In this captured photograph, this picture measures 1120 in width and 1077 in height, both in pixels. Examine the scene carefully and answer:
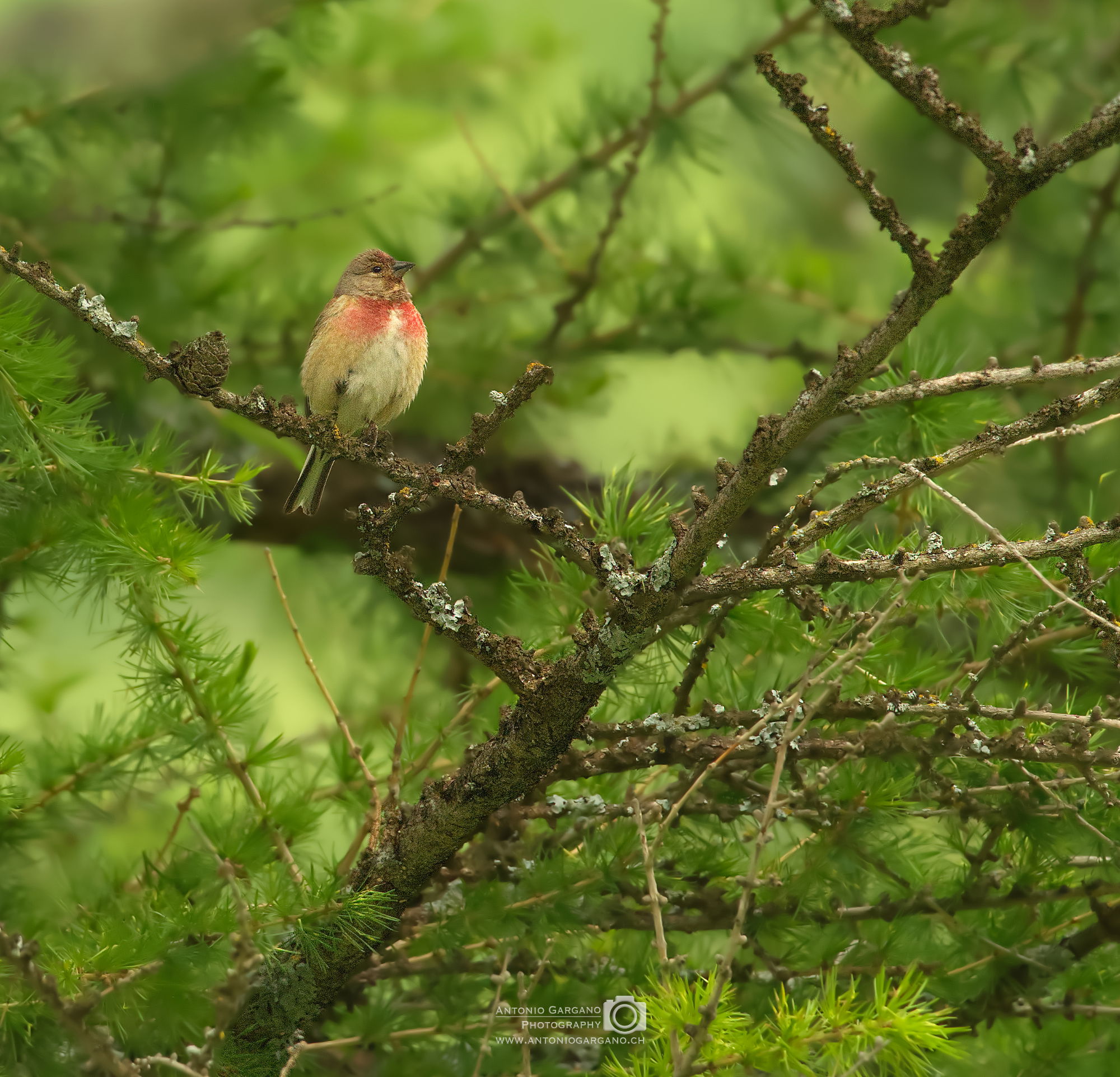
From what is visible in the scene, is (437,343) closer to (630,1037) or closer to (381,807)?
(381,807)

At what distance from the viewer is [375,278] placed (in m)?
3.63

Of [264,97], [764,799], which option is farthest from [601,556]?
[264,97]

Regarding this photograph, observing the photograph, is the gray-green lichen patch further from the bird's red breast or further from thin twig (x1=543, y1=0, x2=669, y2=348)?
thin twig (x1=543, y1=0, x2=669, y2=348)

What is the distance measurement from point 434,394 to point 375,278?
1.18m

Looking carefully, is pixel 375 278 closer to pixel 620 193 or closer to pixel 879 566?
pixel 620 193

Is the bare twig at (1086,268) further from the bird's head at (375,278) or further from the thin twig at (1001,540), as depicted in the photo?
the thin twig at (1001,540)

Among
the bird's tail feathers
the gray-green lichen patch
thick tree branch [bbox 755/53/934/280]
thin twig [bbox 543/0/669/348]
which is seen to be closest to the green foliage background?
thin twig [bbox 543/0/669/348]

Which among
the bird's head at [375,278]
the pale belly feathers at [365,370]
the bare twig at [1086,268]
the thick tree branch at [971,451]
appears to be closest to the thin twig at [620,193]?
the bird's head at [375,278]

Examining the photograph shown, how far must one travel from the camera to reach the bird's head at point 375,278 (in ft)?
11.8

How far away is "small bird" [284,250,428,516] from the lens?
3.43m

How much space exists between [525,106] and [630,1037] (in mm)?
5331

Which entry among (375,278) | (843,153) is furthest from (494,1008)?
(375,278)

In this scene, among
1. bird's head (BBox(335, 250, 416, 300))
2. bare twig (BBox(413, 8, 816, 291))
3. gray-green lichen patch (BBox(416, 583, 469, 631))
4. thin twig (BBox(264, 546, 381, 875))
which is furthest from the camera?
bare twig (BBox(413, 8, 816, 291))

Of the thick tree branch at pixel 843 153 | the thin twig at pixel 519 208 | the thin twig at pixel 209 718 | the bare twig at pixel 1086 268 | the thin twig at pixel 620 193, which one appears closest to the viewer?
the thick tree branch at pixel 843 153
